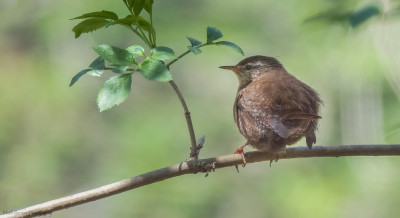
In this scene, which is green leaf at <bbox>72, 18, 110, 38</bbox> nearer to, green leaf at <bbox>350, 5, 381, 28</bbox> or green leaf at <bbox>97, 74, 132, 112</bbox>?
green leaf at <bbox>97, 74, 132, 112</bbox>

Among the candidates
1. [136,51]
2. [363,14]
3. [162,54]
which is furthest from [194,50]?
[363,14]

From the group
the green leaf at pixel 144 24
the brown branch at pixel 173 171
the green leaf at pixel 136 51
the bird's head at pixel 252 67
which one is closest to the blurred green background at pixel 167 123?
the bird's head at pixel 252 67

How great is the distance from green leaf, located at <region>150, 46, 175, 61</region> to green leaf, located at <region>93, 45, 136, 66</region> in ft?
0.31

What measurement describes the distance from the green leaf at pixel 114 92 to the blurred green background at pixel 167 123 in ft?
11.8

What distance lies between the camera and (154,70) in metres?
2.03

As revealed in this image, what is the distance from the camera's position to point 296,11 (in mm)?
5781

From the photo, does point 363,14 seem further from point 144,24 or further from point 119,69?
point 119,69

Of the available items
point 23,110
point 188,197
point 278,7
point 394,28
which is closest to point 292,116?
point 394,28

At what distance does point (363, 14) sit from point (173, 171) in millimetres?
1202

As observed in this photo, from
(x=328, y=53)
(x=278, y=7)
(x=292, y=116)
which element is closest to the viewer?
(x=292, y=116)

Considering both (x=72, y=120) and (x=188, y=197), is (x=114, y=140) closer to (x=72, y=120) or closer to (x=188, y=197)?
(x=72, y=120)

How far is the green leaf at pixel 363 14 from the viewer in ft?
7.95

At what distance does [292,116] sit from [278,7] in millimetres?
3734

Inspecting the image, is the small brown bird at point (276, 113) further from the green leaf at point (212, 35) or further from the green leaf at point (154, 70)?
the green leaf at point (154, 70)
